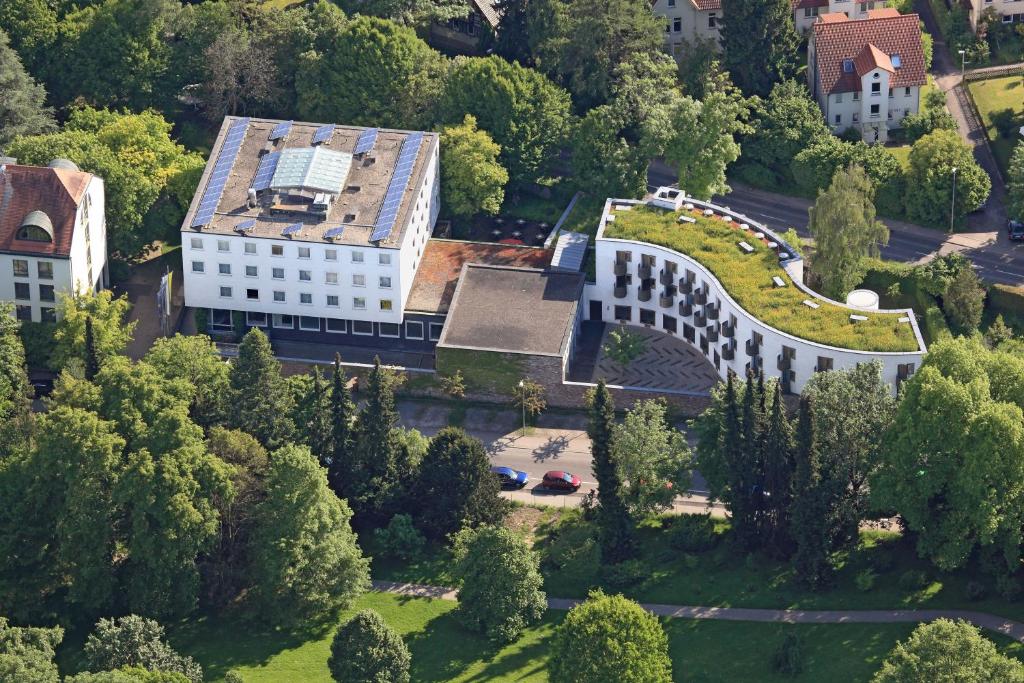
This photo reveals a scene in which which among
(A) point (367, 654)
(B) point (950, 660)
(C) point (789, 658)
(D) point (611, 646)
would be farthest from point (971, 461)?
(A) point (367, 654)

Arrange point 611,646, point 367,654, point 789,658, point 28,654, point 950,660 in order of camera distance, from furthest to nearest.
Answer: point 789,658
point 367,654
point 28,654
point 611,646
point 950,660

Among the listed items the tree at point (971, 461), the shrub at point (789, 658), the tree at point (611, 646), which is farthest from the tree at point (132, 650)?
the tree at point (971, 461)

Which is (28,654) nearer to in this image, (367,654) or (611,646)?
(367,654)

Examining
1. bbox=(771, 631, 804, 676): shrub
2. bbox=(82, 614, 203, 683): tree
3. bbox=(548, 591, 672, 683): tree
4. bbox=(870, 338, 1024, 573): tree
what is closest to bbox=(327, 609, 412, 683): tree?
bbox=(82, 614, 203, 683): tree

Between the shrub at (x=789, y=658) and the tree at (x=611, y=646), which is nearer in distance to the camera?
the tree at (x=611, y=646)

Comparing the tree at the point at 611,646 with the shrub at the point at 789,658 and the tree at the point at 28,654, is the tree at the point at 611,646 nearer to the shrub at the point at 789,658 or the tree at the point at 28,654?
the shrub at the point at 789,658
